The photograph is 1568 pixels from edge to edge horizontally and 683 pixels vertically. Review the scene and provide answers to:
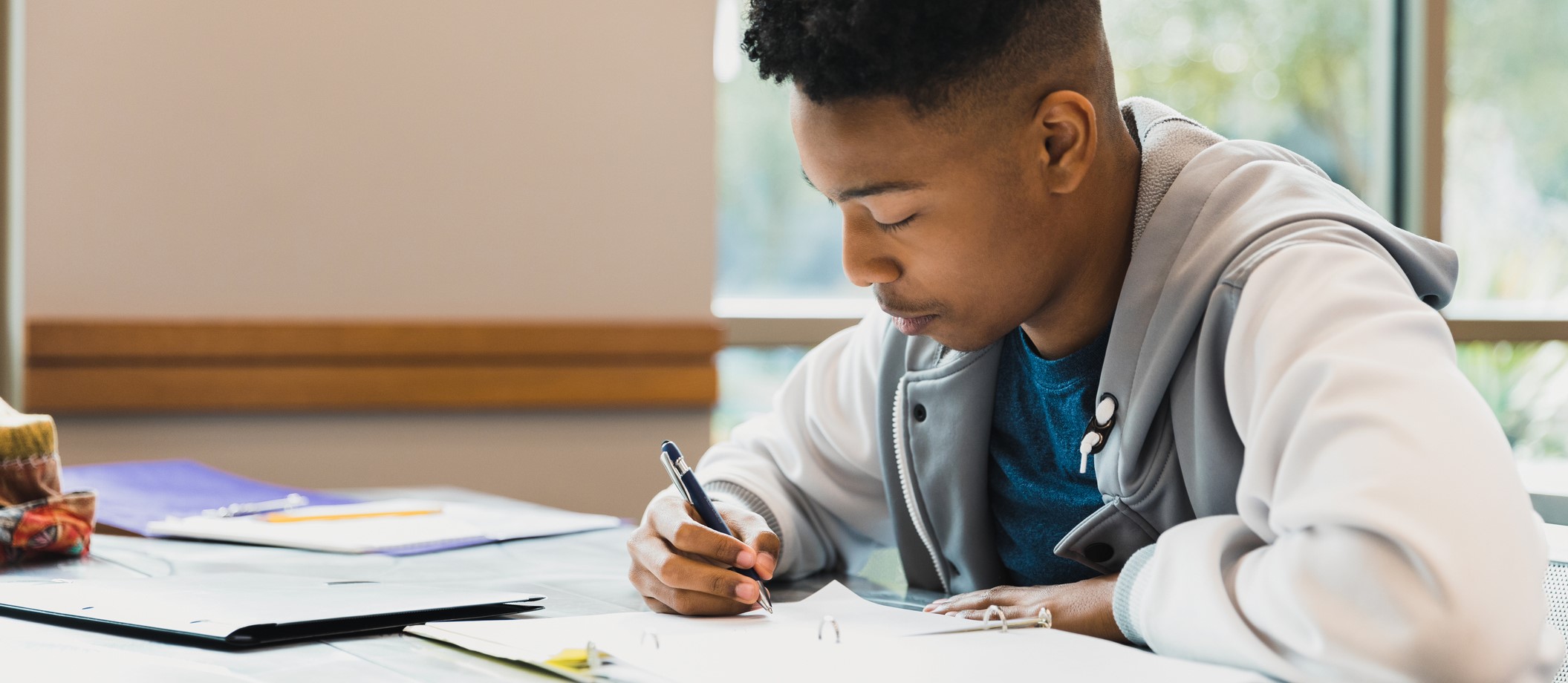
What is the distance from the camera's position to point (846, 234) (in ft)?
3.04

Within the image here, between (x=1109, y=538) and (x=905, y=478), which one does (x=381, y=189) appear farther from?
(x=1109, y=538)

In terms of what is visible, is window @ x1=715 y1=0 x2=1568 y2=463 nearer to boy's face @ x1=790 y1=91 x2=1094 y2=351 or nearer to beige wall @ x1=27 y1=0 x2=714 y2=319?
beige wall @ x1=27 y1=0 x2=714 y2=319

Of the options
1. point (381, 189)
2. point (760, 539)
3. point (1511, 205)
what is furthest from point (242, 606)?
point (1511, 205)

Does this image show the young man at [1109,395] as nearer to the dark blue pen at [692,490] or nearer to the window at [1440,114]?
the dark blue pen at [692,490]

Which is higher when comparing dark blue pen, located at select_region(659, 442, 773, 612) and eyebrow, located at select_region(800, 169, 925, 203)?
eyebrow, located at select_region(800, 169, 925, 203)

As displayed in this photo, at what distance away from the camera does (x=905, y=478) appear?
3.65 ft

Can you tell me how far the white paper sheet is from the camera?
0.65 m

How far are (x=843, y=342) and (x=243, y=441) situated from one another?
1.36 meters

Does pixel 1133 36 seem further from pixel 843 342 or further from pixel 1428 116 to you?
pixel 843 342

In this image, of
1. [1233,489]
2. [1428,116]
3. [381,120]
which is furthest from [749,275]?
[1233,489]

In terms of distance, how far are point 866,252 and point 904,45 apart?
0.50 ft

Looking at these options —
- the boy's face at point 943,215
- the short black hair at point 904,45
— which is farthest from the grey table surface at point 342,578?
the short black hair at point 904,45

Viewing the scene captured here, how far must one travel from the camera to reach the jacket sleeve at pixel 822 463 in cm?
118

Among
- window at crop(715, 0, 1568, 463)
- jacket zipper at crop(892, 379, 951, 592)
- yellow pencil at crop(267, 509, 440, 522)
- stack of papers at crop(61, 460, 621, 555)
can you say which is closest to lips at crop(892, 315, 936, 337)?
jacket zipper at crop(892, 379, 951, 592)
